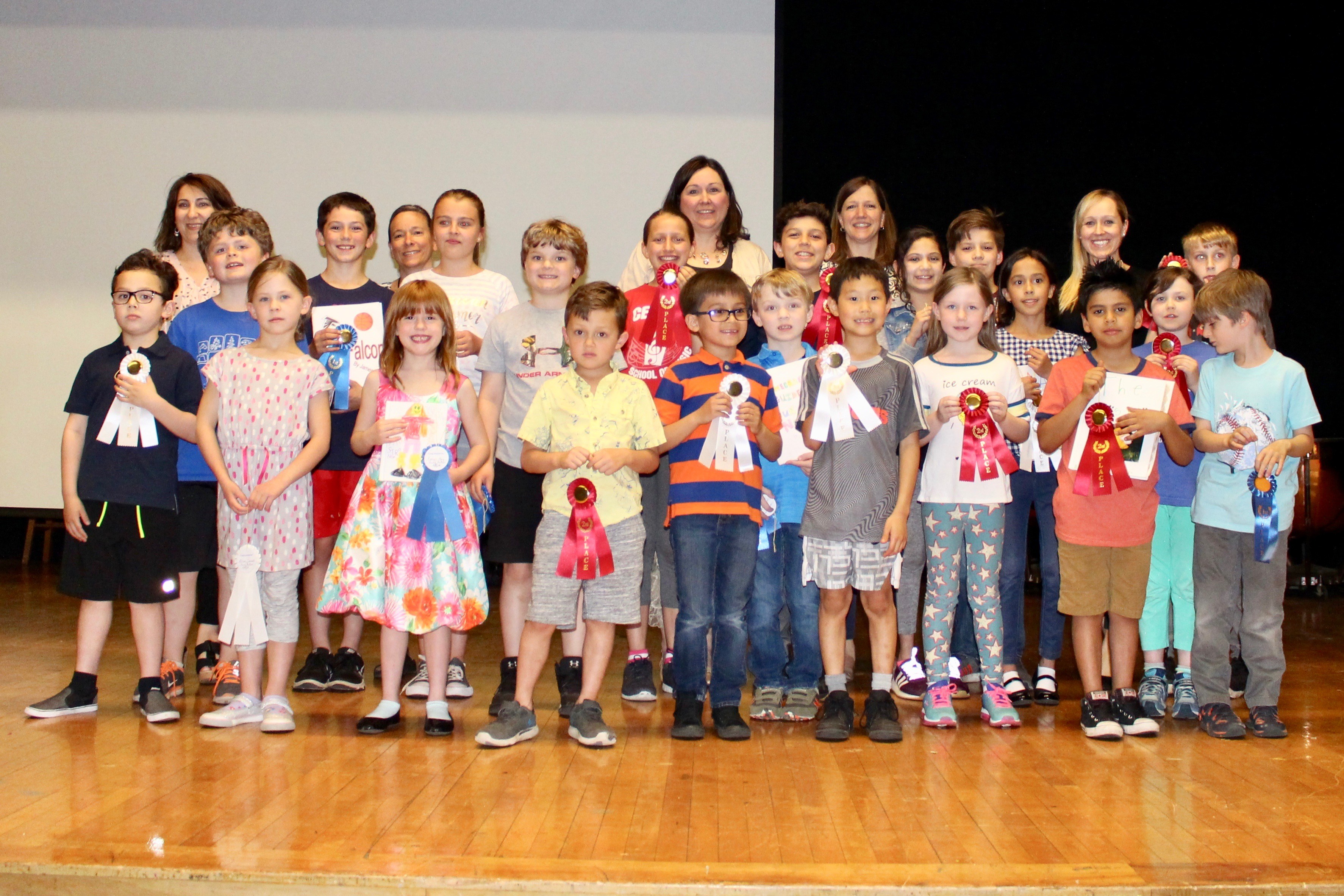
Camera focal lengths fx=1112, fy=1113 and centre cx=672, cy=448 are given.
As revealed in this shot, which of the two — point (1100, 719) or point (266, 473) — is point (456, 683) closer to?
point (266, 473)

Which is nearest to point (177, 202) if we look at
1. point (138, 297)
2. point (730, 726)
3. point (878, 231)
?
point (138, 297)

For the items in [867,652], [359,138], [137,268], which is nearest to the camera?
[137,268]

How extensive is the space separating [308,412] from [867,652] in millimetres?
2219

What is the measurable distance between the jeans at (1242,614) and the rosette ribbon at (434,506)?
6.23 ft

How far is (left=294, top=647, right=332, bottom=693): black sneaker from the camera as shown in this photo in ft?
10.4

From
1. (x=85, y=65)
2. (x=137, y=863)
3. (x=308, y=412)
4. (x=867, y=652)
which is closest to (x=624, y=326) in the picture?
(x=308, y=412)

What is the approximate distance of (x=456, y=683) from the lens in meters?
3.18

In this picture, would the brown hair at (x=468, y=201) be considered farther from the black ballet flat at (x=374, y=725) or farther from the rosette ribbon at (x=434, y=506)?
the black ballet flat at (x=374, y=725)

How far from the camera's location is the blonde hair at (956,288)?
2.88 metres


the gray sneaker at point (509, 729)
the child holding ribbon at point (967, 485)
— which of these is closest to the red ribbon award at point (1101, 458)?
the child holding ribbon at point (967, 485)

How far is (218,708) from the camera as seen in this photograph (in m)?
2.91

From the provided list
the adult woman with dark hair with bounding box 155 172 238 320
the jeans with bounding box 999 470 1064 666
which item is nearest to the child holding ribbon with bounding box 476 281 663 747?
the jeans with bounding box 999 470 1064 666

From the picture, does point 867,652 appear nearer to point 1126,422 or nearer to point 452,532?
point 1126,422

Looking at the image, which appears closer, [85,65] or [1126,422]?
[1126,422]
